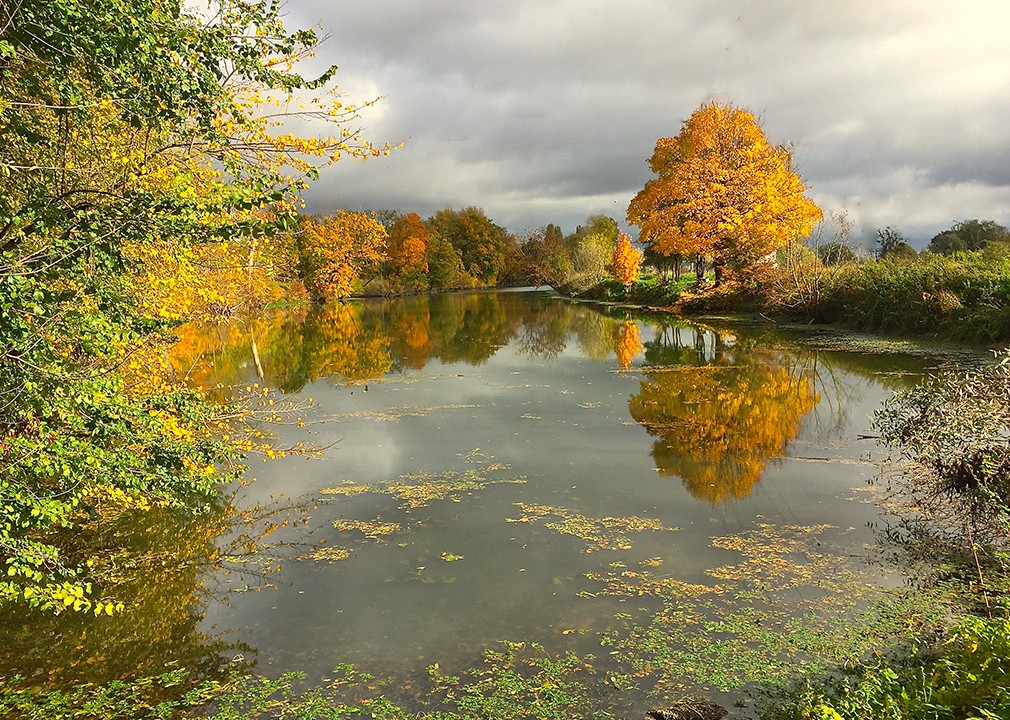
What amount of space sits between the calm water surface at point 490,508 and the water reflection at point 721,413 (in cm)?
6

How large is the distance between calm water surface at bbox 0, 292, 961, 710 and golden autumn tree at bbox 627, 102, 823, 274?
44.9 ft

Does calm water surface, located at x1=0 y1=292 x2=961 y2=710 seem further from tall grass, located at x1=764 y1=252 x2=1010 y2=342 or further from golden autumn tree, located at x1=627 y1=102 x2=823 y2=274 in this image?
golden autumn tree, located at x1=627 y1=102 x2=823 y2=274

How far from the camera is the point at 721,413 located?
39.0 ft

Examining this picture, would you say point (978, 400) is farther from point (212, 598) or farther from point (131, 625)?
point (131, 625)

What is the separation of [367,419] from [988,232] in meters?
35.3

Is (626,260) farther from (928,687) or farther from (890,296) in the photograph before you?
(928,687)

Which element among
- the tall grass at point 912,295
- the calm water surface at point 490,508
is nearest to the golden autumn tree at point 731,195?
the tall grass at point 912,295

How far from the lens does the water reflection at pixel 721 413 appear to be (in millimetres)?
8750

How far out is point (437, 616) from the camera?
532 centimetres

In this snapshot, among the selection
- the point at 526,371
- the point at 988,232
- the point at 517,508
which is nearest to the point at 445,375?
the point at 526,371

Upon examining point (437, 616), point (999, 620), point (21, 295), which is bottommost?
point (437, 616)

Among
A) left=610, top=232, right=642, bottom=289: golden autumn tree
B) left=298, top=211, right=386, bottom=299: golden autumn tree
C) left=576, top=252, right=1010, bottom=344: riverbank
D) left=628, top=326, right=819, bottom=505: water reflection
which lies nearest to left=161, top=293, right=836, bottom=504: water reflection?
left=628, top=326, right=819, bottom=505: water reflection

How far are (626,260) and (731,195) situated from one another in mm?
14329

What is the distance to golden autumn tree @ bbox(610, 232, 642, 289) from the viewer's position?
43875 mm
